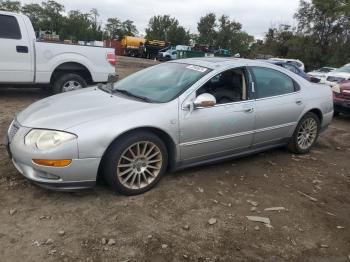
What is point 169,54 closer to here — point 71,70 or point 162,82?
point 71,70

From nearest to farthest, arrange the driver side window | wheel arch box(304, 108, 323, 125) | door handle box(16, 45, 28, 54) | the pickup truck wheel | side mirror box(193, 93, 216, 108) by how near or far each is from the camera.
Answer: side mirror box(193, 93, 216, 108), the driver side window, wheel arch box(304, 108, 323, 125), door handle box(16, 45, 28, 54), the pickup truck wheel

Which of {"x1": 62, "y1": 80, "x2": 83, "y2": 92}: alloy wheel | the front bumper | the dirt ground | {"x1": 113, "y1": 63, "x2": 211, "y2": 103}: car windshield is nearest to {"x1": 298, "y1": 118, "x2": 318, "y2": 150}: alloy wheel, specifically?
the dirt ground

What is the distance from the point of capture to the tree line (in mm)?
39156

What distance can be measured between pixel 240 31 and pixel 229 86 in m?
79.4

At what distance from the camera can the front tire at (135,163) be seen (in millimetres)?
3854

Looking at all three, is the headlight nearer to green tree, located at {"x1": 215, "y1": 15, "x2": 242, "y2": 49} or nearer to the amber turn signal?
the amber turn signal

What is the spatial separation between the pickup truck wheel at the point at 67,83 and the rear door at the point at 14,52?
1.91 ft

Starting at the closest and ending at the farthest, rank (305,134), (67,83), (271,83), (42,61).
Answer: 1. (271,83)
2. (305,134)
3. (42,61)
4. (67,83)

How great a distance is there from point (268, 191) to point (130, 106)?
185 cm

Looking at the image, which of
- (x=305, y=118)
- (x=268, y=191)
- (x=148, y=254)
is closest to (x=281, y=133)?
(x=305, y=118)

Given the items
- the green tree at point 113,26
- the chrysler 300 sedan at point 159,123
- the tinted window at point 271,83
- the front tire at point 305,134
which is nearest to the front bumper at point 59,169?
the chrysler 300 sedan at point 159,123

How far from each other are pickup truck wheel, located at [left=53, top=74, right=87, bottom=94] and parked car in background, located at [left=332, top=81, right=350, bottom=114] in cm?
601

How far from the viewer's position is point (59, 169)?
3.63 meters

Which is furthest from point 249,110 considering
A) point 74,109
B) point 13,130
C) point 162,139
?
point 13,130
